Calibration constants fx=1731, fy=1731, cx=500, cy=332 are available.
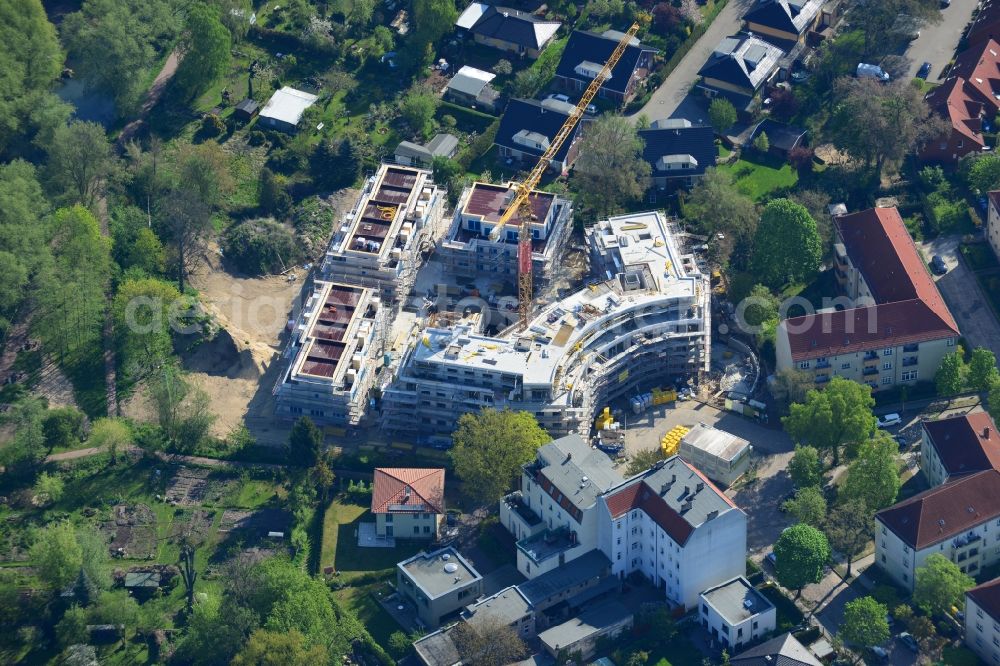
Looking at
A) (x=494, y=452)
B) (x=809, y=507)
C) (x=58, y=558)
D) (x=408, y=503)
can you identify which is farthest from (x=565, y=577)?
(x=58, y=558)

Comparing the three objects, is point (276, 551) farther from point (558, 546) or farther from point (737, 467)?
point (737, 467)

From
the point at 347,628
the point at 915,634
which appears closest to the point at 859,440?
the point at 915,634

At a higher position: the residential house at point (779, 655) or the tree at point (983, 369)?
the tree at point (983, 369)

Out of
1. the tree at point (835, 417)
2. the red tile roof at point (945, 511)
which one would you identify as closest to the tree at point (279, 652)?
the tree at point (835, 417)

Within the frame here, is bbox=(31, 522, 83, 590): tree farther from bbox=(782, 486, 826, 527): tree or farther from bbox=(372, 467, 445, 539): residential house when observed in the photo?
bbox=(782, 486, 826, 527): tree

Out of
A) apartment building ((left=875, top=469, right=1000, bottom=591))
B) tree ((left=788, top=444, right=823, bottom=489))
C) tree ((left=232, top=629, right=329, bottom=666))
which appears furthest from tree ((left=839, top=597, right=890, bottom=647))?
tree ((left=232, top=629, right=329, bottom=666))

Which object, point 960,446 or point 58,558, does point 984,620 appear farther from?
point 58,558

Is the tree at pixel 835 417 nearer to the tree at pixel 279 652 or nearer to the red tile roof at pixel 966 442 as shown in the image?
the red tile roof at pixel 966 442
